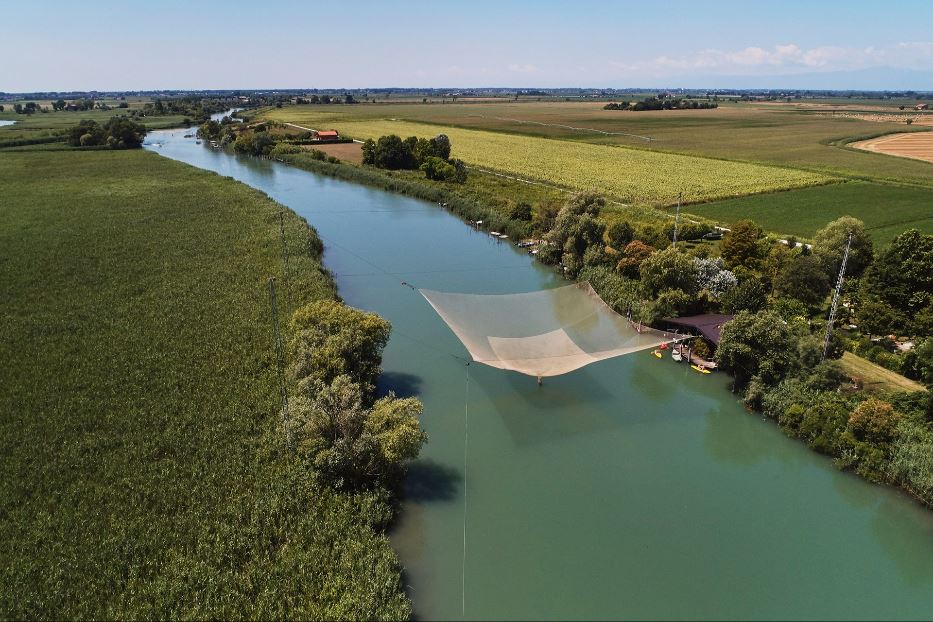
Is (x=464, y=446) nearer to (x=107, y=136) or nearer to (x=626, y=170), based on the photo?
(x=626, y=170)

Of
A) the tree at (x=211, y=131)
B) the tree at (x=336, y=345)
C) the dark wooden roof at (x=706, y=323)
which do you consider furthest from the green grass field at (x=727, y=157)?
the tree at (x=336, y=345)

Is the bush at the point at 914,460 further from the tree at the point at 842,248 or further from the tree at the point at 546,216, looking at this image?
the tree at the point at 546,216

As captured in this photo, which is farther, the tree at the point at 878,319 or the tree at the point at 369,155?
the tree at the point at 369,155

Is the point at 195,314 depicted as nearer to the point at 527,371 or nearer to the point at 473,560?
the point at 527,371

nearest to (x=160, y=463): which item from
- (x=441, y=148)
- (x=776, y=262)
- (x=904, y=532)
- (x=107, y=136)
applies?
(x=904, y=532)

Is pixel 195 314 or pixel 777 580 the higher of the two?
pixel 195 314

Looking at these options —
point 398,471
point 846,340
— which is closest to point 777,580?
point 398,471
